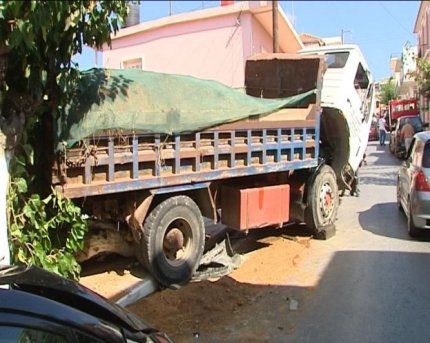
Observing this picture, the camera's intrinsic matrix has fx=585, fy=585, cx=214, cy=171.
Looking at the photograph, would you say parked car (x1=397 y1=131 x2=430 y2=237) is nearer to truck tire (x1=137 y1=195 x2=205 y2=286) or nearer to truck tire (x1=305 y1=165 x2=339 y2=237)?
truck tire (x1=305 y1=165 x2=339 y2=237)

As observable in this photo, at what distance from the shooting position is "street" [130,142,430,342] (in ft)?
18.3

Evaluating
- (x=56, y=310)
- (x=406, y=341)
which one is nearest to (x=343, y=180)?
(x=406, y=341)

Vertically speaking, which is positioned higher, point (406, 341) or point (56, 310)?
point (56, 310)

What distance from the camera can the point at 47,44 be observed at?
179 inches

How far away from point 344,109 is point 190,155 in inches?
173

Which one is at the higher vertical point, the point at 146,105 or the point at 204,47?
the point at 204,47

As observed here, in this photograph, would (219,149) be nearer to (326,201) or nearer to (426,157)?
(326,201)

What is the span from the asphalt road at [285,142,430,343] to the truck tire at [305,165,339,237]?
31cm

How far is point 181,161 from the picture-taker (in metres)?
6.82

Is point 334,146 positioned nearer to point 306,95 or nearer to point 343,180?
point 343,180

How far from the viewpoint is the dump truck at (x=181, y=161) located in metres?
5.91

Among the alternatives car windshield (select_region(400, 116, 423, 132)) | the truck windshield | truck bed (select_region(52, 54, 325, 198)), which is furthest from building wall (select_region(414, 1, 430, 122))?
truck bed (select_region(52, 54, 325, 198))

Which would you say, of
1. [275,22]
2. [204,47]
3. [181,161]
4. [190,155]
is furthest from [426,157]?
[204,47]

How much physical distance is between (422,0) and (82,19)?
1516 inches
